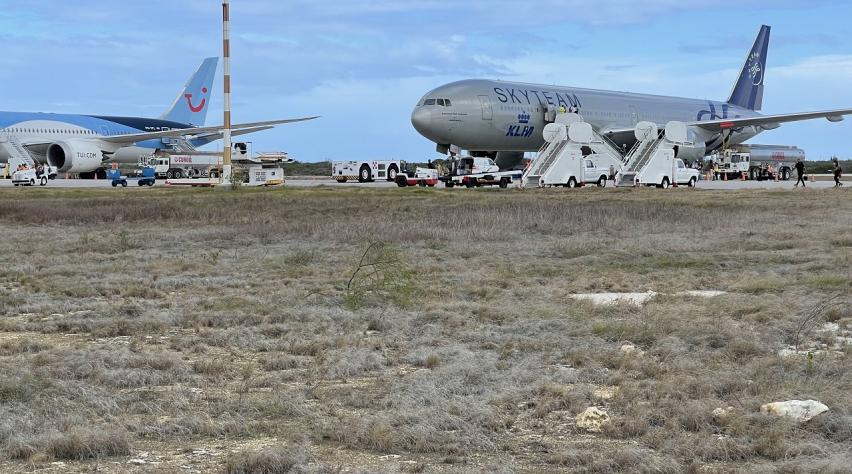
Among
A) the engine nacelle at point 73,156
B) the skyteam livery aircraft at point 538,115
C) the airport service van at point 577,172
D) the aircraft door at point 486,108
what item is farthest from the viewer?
the engine nacelle at point 73,156

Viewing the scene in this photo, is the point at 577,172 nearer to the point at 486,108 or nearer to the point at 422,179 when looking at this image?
the point at 486,108

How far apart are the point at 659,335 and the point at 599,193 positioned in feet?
101

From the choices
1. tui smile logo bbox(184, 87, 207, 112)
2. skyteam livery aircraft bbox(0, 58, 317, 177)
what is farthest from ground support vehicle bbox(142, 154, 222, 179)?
tui smile logo bbox(184, 87, 207, 112)

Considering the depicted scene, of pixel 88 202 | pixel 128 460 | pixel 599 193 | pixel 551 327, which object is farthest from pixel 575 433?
pixel 599 193

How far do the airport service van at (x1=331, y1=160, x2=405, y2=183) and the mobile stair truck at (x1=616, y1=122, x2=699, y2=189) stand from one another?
15.2 metres

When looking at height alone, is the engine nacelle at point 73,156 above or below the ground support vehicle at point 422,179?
above

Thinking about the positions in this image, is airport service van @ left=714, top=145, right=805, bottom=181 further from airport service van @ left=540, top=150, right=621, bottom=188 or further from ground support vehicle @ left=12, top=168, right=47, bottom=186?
ground support vehicle @ left=12, top=168, right=47, bottom=186

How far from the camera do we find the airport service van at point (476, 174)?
4800 cm

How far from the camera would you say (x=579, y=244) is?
19484 mm

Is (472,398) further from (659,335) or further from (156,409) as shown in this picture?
(659,335)

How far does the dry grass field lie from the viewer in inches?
231

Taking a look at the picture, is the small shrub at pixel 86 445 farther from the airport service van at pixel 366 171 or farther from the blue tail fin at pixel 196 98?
the blue tail fin at pixel 196 98

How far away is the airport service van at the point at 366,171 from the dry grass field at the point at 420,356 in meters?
40.0

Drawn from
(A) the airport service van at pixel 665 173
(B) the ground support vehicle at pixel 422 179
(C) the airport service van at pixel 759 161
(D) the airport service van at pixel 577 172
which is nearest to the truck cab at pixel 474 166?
(B) the ground support vehicle at pixel 422 179
